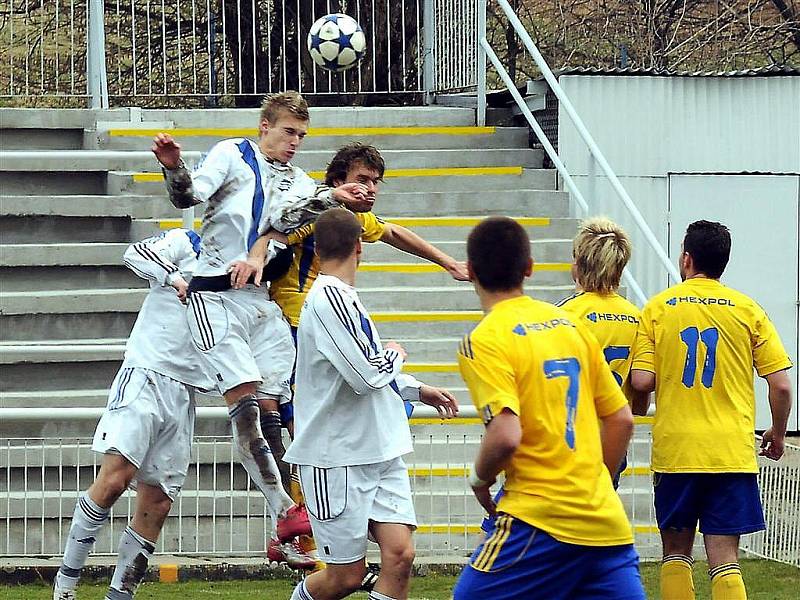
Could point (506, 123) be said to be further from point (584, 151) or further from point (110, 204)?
point (110, 204)

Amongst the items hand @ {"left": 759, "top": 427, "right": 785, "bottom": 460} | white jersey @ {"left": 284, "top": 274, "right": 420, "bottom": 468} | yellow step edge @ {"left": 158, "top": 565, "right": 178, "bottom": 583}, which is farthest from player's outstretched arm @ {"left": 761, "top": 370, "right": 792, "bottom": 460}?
yellow step edge @ {"left": 158, "top": 565, "right": 178, "bottom": 583}

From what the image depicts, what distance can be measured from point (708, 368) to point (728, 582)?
0.97m

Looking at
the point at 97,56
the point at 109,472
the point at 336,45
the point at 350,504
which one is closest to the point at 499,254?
the point at 350,504

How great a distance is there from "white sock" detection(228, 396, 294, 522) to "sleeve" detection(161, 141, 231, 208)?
102 centimetres

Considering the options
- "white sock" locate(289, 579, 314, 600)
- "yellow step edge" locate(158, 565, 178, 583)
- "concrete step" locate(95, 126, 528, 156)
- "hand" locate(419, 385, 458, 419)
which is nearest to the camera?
"white sock" locate(289, 579, 314, 600)

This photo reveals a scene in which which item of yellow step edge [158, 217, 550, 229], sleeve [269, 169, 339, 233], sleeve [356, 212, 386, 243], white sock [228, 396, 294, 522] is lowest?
white sock [228, 396, 294, 522]

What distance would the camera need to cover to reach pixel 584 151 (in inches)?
512

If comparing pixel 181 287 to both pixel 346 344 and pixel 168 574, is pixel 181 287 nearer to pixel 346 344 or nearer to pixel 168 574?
pixel 346 344

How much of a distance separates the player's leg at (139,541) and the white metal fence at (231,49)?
7.93 metres

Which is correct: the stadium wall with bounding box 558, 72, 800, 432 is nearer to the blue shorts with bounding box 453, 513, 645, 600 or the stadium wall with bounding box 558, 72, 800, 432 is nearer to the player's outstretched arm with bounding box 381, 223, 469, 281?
the player's outstretched arm with bounding box 381, 223, 469, 281

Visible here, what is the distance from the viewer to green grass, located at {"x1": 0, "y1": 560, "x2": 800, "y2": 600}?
8438mm

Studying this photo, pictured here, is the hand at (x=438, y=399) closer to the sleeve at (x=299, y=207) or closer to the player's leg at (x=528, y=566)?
the sleeve at (x=299, y=207)

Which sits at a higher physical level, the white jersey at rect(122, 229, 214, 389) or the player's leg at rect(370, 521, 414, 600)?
the white jersey at rect(122, 229, 214, 389)

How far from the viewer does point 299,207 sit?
7.40m
